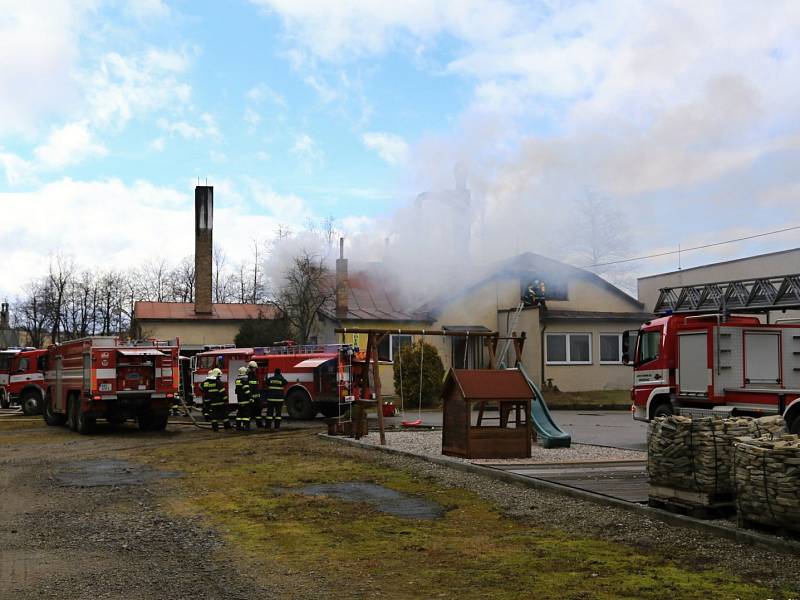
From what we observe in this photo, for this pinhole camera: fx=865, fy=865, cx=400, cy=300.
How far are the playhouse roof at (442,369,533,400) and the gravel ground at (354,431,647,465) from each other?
1.05 m

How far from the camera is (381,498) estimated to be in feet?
35.8

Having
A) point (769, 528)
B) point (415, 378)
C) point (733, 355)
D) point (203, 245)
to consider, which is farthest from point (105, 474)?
point (203, 245)

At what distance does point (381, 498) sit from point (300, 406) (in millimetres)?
15659

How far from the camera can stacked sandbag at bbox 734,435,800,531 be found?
719 centimetres

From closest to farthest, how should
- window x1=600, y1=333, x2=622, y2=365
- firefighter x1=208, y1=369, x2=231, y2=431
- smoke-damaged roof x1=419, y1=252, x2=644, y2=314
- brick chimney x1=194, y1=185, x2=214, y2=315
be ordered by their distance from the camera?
firefighter x1=208, y1=369, x2=231, y2=431 → smoke-damaged roof x1=419, y1=252, x2=644, y2=314 → window x1=600, y1=333, x2=622, y2=365 → brick chimney x1=194, y1=185, x2=214, y2=315

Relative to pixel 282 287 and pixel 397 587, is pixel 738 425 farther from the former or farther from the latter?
pixel 282 287

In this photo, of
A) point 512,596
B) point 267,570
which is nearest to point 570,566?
point 512,596

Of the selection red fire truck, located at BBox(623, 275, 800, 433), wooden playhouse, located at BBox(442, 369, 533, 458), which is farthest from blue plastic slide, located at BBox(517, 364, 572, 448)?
red fire truck, located at BBox(623, 275, 800, 433)

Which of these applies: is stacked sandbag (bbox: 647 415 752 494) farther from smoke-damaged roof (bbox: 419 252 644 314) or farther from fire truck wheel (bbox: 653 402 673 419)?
smoke-damaged roof (bbox: 419 252 644 314)

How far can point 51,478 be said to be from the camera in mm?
13430

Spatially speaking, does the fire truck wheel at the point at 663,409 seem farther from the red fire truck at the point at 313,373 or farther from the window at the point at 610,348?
→ the window at the point at 610,348

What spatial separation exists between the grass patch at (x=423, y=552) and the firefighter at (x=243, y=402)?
9.67 metres

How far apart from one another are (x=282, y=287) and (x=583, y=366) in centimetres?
1674

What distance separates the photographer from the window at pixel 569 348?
1433 inches
